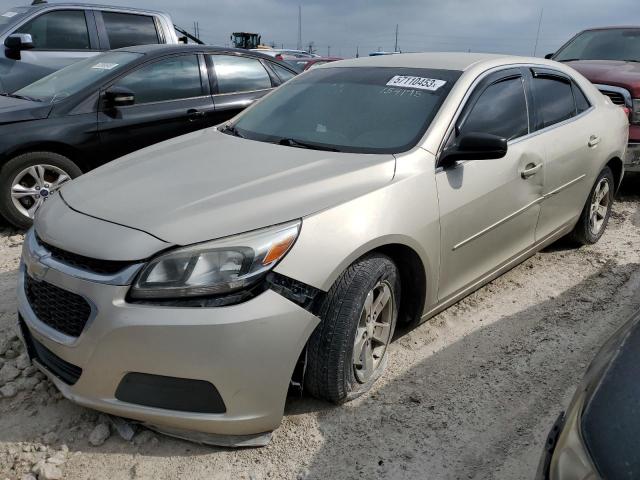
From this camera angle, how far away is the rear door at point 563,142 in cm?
363

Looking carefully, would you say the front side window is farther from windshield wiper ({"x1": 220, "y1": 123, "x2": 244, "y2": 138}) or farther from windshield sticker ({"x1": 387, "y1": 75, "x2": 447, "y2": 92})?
windshield sticker ({"x1": 387, "y1": 75, "x2": 447, "y2": 92})

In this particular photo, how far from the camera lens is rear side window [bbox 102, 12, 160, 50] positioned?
7129mm

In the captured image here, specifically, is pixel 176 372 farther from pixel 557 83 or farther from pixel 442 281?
pixel 557 83

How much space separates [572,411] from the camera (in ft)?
5.28

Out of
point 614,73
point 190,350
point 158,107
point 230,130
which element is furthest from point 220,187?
point 614,73

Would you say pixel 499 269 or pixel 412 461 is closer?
pixel 412 461

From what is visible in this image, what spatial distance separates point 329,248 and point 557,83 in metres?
2.64

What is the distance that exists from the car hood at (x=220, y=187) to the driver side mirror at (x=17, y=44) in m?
4.36

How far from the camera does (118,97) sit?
4.70 meters

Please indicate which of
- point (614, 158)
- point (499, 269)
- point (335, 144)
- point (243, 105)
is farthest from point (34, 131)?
point (614, 158)

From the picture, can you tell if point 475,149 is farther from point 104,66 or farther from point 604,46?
point 604,46

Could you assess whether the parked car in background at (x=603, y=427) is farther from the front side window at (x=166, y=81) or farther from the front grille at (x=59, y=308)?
the front side window at (x=166, y=81)

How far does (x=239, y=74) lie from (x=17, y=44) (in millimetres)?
2748

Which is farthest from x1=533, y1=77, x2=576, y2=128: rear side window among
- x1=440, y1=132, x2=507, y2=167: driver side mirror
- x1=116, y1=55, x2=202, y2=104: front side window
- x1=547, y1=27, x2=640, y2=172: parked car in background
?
x1=116, y1=55, x2=202, y2=104: front side window
